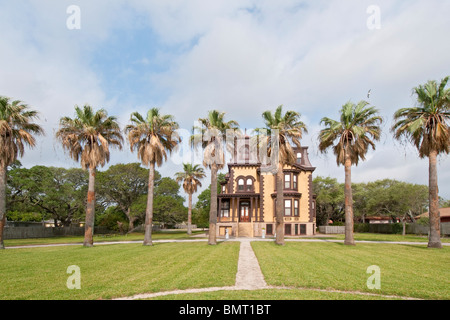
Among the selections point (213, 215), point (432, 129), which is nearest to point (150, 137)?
point (213, 215)

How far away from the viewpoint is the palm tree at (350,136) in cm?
2525

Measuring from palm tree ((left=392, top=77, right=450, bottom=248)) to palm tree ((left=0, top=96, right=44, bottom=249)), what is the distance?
3037 cm

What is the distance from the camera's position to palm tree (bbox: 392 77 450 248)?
74.0 ft

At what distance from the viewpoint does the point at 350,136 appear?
84.9 feet

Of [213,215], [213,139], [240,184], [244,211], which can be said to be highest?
[213,139]

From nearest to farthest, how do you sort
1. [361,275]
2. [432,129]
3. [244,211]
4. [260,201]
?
[361,275]
[432,129]
[260,201]
[244,211]

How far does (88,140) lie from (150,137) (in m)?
5.18

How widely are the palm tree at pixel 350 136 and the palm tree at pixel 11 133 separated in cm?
2528

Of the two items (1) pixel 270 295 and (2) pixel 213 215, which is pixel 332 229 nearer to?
(2) pixel 213 215

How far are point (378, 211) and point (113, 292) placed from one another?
6080 centimetres

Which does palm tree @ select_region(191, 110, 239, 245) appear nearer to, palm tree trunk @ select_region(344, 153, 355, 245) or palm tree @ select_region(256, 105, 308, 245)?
palm tree @ select_region(256, 105, 308, 245)

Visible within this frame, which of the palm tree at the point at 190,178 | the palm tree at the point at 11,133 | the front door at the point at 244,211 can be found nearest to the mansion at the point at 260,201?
the front door at the point at 244,211

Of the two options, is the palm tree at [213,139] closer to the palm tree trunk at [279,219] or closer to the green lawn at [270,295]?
the palm tree trunk at [279,219]
